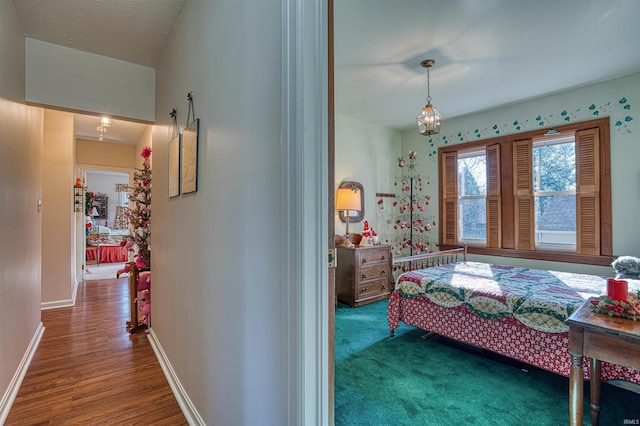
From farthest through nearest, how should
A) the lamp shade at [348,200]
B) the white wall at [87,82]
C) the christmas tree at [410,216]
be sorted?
the christmas tree at [410,216], the lamp shade at [348,200], the white wall at [87,82]

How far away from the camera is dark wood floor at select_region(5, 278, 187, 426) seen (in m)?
1.77

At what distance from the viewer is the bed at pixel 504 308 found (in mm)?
1913

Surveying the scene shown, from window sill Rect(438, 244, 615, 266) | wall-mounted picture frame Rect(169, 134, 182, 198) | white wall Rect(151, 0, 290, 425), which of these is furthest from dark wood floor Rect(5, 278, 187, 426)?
window sill Rect(438, 244, 615, 266)

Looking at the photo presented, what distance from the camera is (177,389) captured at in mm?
1957

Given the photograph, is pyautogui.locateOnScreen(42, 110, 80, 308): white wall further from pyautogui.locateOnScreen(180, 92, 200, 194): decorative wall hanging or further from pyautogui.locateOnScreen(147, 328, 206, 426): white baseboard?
pyautogui.locateOnScreen(180, 92, 200, 194): decorative wall hanging

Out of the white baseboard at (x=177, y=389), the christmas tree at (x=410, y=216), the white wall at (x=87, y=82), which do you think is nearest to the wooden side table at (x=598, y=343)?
the white baseboard at (x=177, y=389)

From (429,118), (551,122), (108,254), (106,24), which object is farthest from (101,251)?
(551,122)

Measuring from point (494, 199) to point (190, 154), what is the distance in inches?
147

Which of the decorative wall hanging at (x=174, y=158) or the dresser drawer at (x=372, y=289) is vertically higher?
the decorative wall hanging at (x=174, y=158)

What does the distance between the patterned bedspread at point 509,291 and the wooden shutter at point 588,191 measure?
76 centimetres

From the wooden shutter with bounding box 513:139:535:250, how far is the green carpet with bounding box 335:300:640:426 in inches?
70.6

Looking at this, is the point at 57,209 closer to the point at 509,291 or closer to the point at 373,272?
the point at 373,272

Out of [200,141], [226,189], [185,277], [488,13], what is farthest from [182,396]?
[488,13]

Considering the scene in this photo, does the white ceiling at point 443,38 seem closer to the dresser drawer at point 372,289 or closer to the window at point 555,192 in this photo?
the window at point 555,192
